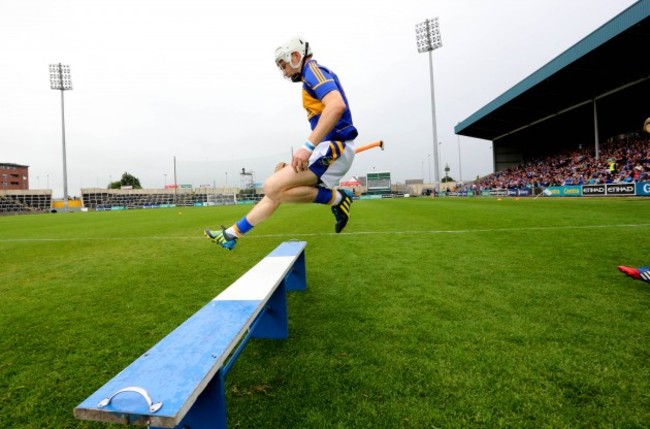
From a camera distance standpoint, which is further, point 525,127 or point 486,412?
point 525,127

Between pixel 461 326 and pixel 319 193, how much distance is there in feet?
5.67

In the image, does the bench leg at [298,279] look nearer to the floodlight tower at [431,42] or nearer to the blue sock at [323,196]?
the blue sock at [323,196]

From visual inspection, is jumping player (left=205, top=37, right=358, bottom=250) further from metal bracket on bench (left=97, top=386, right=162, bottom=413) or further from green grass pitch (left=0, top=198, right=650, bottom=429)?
metal bracket on bench (left=97, top=386, right=162, bottom=413)

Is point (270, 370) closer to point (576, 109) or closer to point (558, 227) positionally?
point (558, 227)

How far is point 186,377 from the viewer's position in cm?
125

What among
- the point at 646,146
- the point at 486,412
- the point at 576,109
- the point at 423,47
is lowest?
the point at 486,412

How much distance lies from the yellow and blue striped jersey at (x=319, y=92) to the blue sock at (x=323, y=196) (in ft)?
1.72

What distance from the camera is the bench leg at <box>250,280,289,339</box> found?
2654 mm

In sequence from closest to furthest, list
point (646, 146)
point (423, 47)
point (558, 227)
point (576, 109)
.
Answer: point (558, 227) → point (646, 146) → point (576, 109) → point (423, 47)

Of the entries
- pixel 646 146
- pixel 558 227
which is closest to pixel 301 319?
pixel 558 227

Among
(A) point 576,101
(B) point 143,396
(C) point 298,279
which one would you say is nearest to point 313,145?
(C) point 298,279

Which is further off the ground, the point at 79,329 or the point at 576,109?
the point at 576,109

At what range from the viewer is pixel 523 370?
80.3 inches

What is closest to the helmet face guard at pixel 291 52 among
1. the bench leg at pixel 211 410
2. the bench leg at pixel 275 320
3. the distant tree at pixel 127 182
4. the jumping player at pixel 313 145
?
the jumping player at pixel 313 145
